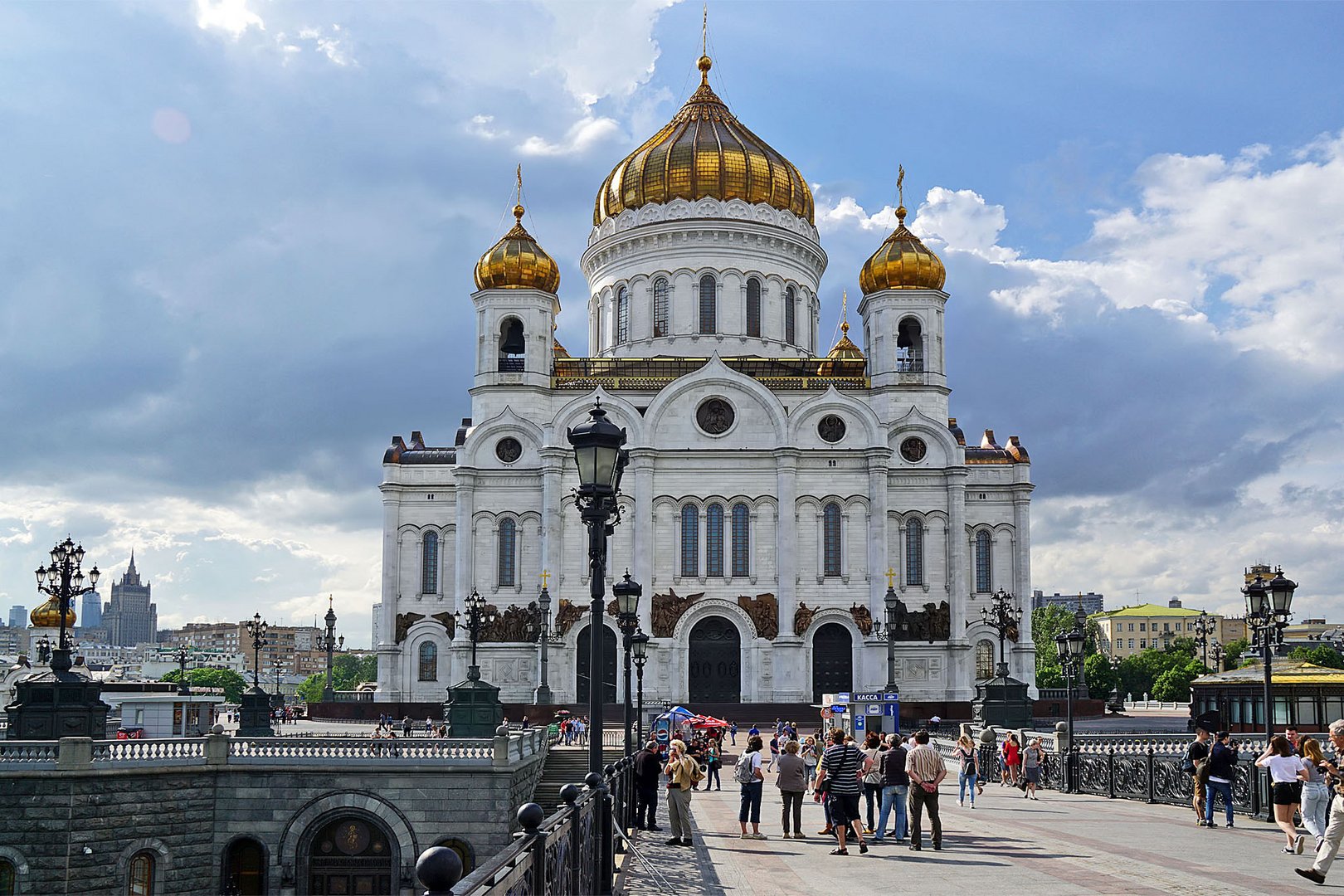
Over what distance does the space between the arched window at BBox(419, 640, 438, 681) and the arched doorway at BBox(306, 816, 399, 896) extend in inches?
913

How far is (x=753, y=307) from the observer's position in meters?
60.9

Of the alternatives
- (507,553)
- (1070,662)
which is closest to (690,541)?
(507,553)

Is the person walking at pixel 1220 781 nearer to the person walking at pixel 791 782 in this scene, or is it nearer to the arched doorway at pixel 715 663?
the person walking at pixel 791 782

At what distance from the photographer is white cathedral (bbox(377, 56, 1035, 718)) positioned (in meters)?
53.5

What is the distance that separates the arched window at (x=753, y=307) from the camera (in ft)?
199

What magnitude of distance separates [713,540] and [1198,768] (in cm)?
3486

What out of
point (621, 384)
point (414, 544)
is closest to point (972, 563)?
point (621, 384)

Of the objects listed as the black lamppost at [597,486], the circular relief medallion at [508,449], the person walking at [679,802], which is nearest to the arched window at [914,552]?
the circular relief medallion at [508,449]

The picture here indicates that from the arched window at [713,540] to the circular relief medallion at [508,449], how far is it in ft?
27.3

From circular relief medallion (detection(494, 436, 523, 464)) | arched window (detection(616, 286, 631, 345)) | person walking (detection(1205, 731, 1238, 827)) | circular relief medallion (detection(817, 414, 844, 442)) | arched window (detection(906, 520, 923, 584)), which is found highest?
arched window (detection(616, 286, 631, 345))

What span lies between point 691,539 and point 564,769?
62.0 feet

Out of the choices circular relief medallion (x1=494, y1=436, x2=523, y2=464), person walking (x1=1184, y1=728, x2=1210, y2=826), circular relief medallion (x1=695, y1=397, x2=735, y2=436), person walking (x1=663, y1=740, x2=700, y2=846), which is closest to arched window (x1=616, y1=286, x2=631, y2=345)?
circular relief medallion (x1=695, y1=397, x2=735, y2=436)

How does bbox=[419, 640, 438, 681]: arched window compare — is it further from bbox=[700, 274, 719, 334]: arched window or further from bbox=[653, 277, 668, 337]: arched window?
bbox=[700, 274, 719, 334]: arched window

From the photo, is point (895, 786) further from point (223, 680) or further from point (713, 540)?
point (223, 680)
